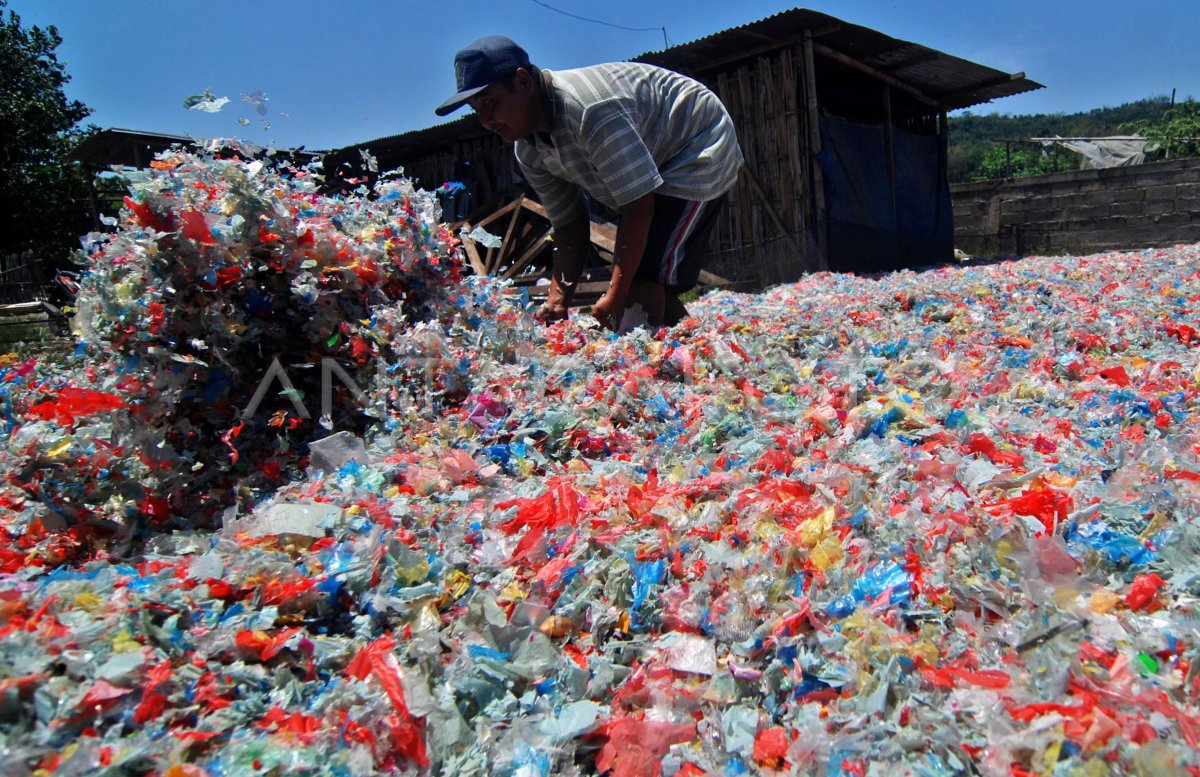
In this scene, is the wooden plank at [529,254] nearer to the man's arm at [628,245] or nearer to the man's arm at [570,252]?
the man's arm at [570,252]

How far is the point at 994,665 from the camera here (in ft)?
3.31

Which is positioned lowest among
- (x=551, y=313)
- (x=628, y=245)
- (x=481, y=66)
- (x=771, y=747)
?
(x=771, y=747)

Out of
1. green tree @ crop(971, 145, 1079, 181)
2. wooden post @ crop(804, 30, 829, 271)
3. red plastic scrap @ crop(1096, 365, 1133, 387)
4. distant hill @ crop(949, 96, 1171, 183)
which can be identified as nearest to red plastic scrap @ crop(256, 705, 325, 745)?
red plastic scrap @ crop(1096, 365, 1133, 387)

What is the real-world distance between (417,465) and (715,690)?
989 millimetres

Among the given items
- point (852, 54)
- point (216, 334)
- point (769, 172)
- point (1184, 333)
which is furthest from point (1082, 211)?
point (216, 334)

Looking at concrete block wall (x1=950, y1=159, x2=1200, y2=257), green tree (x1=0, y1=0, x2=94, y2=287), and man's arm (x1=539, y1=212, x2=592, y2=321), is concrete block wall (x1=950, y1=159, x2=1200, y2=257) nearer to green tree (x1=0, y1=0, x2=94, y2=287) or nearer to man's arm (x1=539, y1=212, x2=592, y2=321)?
man's arm (x1=539, y1=212, x2=592, y2=321)

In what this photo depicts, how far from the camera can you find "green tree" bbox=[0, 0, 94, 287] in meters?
17.2

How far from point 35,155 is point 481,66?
21.5m

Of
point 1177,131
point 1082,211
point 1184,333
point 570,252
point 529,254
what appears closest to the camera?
point 1184,333

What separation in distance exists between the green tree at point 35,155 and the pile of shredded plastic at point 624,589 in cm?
1792

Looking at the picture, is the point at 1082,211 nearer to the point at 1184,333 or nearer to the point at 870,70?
the point at 870,70

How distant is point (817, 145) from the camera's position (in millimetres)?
8125

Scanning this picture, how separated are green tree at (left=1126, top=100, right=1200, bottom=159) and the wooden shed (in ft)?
28.7

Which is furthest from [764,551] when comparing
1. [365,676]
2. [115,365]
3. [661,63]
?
[661,63]
